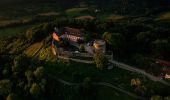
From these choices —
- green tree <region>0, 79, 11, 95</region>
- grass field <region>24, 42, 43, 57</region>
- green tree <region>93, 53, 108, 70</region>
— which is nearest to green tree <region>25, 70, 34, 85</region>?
green tree <region>0, 79, 11, 95</region>

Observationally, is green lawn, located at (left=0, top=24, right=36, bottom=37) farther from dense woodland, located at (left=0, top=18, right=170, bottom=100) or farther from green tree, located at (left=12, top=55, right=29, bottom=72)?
green tree, located at (left=12, top=55, right=29, bottom=72)

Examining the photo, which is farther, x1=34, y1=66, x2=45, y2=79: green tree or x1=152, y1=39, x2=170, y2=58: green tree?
x1=152, y1=39, x2=170, y2=58: green tree

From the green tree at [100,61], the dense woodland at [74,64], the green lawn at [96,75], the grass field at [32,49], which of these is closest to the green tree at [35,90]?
the dense woodland at [74,64]

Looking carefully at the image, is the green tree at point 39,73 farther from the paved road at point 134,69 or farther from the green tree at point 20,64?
the paved road at point 134,69

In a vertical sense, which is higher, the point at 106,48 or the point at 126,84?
the point at 106,48

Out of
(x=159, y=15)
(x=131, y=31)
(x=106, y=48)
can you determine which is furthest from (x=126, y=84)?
(x=159, y=15)

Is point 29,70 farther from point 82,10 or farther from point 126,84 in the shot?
point 82,10

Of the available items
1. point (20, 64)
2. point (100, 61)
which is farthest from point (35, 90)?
point (100, 61)

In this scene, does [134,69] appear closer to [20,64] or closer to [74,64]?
[74,64]
